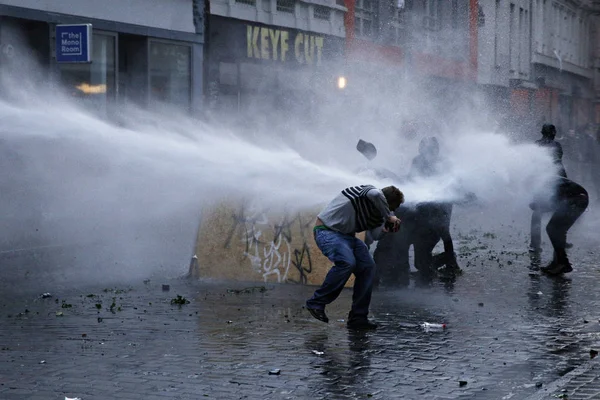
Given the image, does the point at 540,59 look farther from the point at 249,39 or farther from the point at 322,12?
the point at 249,39

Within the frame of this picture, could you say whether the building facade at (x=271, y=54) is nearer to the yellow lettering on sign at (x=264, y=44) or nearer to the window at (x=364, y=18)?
the yellow lettering on sign at (x=264, y=44)

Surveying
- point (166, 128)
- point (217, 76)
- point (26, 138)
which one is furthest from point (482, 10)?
point (26, 138)

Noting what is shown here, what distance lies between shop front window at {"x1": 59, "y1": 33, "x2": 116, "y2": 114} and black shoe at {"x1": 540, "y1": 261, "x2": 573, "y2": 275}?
11478mm

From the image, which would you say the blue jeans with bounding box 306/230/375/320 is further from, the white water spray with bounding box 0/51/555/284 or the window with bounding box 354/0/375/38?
the window with bounding box 354/0/375/38

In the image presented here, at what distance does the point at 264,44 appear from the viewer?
27688 mm

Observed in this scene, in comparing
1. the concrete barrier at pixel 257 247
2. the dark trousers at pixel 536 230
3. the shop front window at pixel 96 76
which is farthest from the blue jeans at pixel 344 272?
the shop front window at pixel 96 76

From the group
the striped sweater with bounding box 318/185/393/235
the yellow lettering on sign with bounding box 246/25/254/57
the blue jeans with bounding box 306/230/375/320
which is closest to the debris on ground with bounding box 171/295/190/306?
the blue jeans with bounding box 306/230/375/320

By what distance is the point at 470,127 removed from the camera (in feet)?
122

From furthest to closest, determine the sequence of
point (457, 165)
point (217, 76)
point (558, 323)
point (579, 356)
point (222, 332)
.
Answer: point (217, 76), point (457, 165), point (558, 323), point (222, 332), point (579, 356)

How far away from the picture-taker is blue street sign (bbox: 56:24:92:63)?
18.2m

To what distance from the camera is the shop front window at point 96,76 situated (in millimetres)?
21141

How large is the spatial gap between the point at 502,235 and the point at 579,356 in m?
9.73

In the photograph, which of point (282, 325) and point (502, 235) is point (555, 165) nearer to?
point (502, 235)

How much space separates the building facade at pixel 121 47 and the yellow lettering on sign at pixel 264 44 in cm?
230
